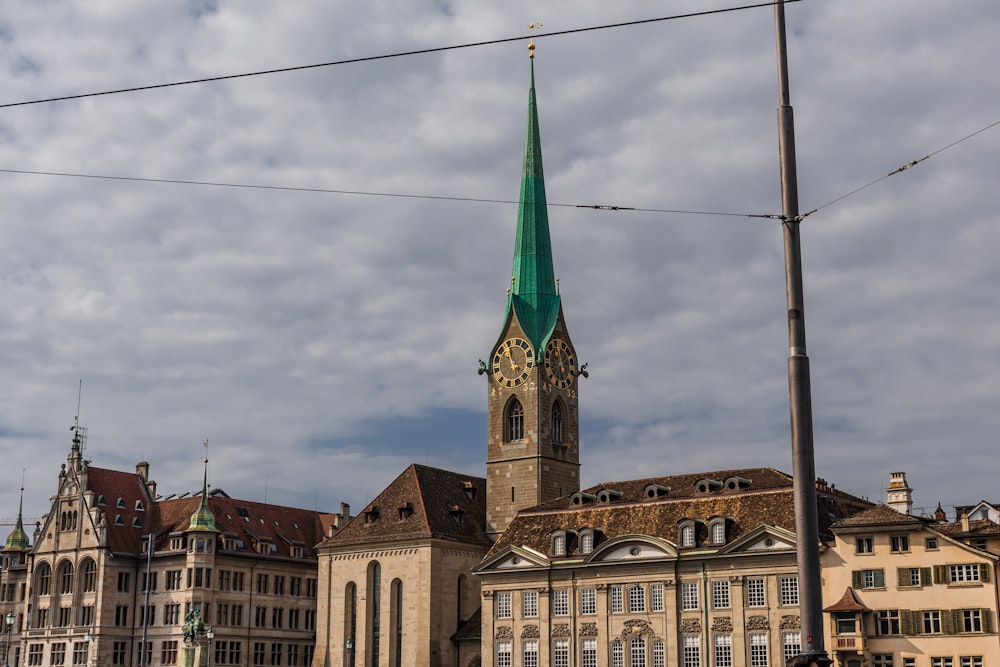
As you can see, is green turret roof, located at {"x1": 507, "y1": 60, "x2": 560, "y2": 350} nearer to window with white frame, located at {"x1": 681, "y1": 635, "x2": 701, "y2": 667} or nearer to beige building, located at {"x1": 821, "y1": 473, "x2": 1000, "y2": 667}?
window with white frame, located at {"x1": 681, "y1": 635, "x2": 701, "y2": 667}

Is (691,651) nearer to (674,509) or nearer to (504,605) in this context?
(674,509)


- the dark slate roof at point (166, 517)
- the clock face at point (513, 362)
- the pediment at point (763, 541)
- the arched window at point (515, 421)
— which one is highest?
the clock face at point (513, 362)

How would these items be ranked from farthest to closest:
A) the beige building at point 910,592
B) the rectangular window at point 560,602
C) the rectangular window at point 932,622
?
the rectangular window at point 560,602 < the rectangular window at point 932,622 < the beige building at point 910,592

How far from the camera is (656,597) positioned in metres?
63.5

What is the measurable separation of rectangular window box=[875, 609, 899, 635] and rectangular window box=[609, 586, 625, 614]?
13421mm

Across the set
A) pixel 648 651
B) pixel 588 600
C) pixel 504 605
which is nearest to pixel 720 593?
pixel 648 651

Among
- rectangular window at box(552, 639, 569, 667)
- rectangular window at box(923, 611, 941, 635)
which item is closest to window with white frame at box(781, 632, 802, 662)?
rectangular window at box(923, 611, 941, 635)

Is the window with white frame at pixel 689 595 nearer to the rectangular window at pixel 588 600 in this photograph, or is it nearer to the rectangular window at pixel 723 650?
the rectangular window at pixel 723 650

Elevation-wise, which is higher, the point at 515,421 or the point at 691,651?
the point at 515,421

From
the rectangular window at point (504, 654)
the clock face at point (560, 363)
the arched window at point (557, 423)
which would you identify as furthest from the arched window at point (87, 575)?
the clock face at point (560, 363)

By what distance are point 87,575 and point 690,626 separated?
44.6 m

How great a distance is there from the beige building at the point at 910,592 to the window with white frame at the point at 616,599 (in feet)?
37.1

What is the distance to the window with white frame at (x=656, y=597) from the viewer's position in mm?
63344

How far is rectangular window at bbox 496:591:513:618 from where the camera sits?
225 feet
